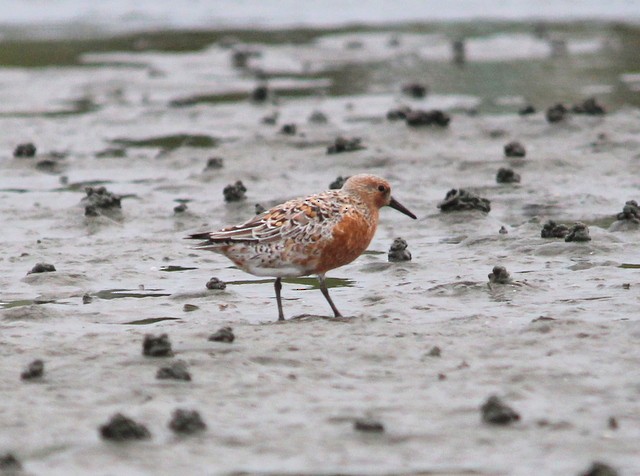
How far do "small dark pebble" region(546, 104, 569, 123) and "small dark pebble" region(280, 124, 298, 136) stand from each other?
3.82 m

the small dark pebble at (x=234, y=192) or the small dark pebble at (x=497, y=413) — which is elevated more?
the small dark pebble at (x=234, y=192)

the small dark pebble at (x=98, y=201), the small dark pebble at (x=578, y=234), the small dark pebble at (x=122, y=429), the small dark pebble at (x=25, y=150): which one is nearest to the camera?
the small dark pebble at (x=122, y=429)

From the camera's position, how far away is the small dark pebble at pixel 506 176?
51.4 feet

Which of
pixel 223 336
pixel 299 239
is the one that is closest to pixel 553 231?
pixel 299 239

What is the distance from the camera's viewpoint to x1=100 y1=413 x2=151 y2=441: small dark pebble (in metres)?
7.26

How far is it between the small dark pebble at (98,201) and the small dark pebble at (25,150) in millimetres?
3678

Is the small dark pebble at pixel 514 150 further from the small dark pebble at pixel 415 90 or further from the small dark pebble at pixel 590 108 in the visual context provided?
the small dark pebble at pixel 415 90

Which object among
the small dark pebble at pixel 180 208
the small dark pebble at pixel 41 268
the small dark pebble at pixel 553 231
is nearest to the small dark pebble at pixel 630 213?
the small dark pebble at pixel 553 231

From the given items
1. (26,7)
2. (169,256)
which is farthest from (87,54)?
(169,256)

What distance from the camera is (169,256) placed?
508 inches

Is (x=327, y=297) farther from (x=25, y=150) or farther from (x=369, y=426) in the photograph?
(x=25, y=150)

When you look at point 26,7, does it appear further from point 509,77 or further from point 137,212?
point 137,212


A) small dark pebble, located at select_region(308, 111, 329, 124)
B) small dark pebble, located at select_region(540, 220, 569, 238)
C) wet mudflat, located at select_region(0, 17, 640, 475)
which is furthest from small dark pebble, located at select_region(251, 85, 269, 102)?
small dark pebble, located at select_region(540, 220, 569, 238)

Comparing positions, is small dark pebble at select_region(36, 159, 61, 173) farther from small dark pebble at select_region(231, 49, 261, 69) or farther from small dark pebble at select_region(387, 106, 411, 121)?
small dark pebble at select_region(231, 49, 261, 69)
